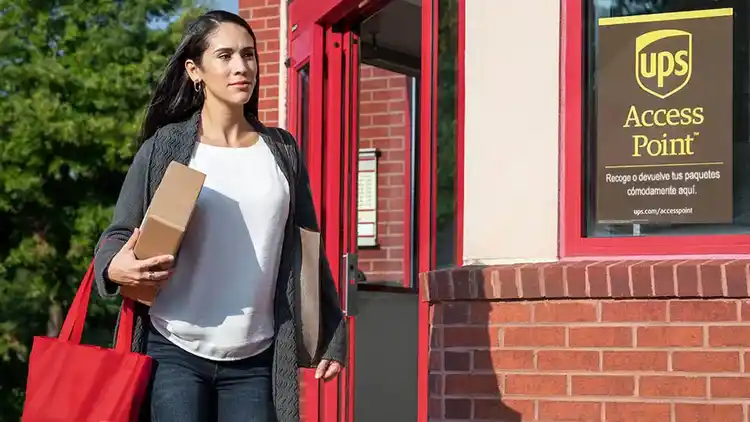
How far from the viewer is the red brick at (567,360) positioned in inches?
187

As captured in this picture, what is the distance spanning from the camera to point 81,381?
311 cm

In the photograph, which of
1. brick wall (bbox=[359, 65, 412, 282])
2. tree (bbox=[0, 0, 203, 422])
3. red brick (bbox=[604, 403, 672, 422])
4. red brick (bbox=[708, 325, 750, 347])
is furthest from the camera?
tree (bbox=[0, 0, 203, 422])

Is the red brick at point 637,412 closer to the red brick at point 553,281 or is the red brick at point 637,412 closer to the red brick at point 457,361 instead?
→ the red brick at point 553,281

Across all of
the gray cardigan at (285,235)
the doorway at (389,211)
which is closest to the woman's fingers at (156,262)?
the gray cardigan at (285,235)

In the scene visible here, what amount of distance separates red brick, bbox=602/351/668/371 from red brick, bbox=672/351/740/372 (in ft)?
0.16

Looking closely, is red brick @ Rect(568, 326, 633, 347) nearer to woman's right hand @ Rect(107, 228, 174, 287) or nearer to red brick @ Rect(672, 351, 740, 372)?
red brick @ Rect(672, 351, 740, 372)

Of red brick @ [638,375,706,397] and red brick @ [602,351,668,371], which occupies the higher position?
red brick @ [602,351,668,371]

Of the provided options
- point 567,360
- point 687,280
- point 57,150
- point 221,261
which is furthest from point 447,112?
point 57,150

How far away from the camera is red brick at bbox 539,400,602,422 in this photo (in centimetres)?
474

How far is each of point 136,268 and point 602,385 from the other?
2.21 metres

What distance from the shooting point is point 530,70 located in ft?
16.5

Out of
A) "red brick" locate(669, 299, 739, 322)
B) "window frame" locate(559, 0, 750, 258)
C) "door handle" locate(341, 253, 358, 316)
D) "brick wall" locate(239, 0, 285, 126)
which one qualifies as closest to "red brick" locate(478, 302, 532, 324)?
"window frame" locate(559, 0, 750, 258)

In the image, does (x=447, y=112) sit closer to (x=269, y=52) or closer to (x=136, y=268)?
(x=136, y=268)

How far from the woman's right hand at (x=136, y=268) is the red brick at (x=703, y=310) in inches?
83.1
